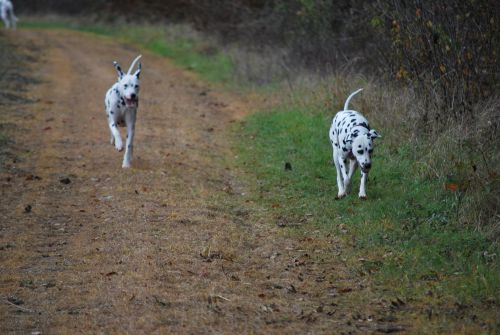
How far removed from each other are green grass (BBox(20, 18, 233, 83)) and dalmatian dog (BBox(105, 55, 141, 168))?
9.38 m

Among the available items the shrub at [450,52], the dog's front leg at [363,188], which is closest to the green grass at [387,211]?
the dog's front leg at [363,188]

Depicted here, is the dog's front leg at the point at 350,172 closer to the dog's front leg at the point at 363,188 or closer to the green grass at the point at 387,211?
the green grass at the point at 387,211

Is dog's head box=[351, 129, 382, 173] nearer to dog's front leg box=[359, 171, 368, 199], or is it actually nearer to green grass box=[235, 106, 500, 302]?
dog's front leg box=[359, 171, 368, 199]

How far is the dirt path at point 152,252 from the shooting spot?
257 inches

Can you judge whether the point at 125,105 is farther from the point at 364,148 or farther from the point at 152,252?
the point at 152,252

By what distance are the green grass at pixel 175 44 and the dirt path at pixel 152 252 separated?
27.5 feet

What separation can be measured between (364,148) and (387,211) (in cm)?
93

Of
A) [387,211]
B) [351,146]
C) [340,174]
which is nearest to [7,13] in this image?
[340,174]

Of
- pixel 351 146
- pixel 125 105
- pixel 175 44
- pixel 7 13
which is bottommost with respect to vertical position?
pixel 7 13

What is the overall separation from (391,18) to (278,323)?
28.3ft

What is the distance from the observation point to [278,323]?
643cm

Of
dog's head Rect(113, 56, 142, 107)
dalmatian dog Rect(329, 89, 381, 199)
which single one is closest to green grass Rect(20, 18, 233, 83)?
dog's head Rect(113, 56, 142, 107)

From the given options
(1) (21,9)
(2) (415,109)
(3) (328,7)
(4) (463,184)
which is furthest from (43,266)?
(1) (21,9)

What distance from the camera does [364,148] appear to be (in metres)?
9.83
